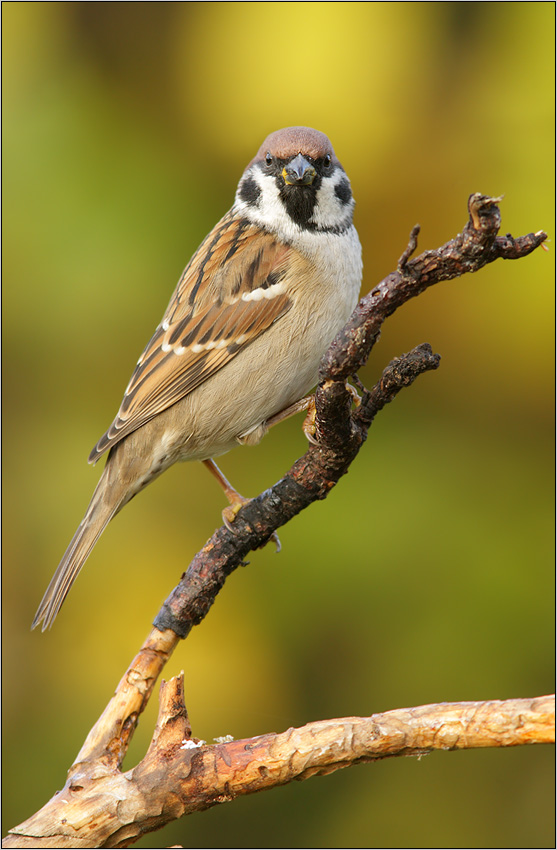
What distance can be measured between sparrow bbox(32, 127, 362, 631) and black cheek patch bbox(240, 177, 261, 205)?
0.05m

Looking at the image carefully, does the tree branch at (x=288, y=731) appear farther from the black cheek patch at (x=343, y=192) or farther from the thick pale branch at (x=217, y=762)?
the black cheek patch at (x=343, y=192)

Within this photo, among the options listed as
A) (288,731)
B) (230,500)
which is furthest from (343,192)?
(288,731)

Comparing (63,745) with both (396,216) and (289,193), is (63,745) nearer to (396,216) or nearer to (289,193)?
(289,193)

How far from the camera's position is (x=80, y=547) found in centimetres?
249

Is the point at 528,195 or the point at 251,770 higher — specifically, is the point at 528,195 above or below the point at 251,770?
above

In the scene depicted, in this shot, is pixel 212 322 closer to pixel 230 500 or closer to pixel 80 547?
pixel 230 500

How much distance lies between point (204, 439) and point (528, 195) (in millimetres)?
1503

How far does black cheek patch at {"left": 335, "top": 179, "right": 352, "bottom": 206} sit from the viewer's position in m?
2.68

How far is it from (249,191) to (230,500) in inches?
39.6

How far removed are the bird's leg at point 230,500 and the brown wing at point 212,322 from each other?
32cm

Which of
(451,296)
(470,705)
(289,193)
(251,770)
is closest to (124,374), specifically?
(289,193)

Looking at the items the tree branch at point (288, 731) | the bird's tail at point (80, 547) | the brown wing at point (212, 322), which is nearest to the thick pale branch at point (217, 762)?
the tree branch at point (288, 731)

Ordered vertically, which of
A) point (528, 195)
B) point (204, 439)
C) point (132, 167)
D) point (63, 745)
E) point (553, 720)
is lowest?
point (553, 720)

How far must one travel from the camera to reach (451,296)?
3178mm
